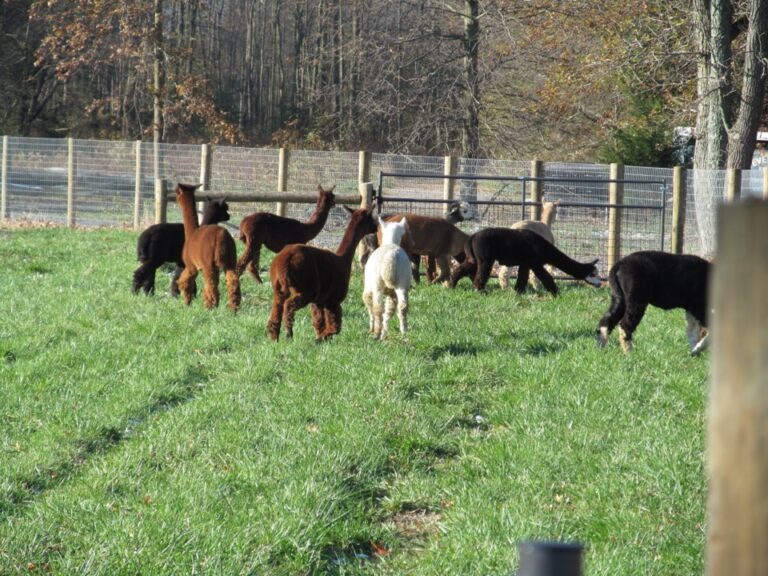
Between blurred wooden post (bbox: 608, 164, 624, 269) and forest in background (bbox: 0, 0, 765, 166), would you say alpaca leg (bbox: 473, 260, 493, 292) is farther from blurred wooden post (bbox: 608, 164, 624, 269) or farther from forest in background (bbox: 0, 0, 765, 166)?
forest in background (bbox: 0, 0, 765, 166)

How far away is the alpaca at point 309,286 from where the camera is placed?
33.6 feet

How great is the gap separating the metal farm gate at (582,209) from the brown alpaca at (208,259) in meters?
4.53

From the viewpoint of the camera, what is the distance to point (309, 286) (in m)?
10.3

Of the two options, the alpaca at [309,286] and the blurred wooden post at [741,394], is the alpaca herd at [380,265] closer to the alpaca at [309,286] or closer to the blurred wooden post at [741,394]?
the alpaca at [309,286]

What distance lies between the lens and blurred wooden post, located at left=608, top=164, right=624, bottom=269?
17438mm

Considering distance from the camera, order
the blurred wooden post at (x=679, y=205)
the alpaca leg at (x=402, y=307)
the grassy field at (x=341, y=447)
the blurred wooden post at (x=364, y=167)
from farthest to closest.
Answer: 1. the blurred wooden post at (x=364, y=167)
2. the blurred wooden post at (x=679, y=205)
3. the alpaca leg at (x=402, y=307)
4. the grassy field at (x=341, y=447)

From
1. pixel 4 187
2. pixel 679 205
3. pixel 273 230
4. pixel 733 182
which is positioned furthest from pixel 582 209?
pixel 4 187

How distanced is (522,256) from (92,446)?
8.03 m

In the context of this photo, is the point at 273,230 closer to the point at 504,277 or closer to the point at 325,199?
the point at 325,199

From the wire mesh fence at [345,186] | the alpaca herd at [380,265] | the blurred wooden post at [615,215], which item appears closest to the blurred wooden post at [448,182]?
the wire mesh fence at [345,186]

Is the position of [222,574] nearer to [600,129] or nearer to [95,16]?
[95,16]

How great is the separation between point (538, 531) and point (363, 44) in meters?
24.9

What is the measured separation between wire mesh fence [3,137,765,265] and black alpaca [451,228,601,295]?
94.0 inches

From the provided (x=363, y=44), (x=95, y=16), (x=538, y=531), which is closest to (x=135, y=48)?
(x=95, y=16)
